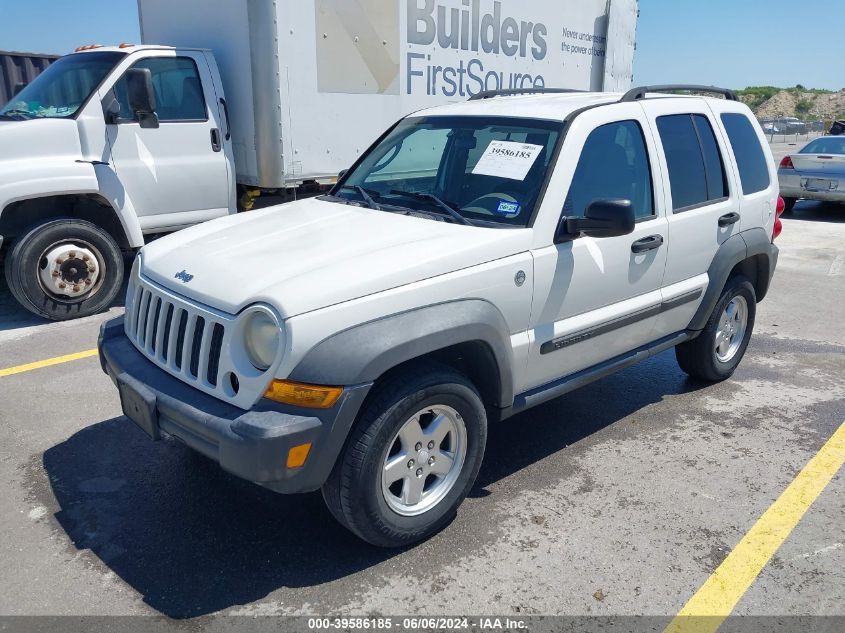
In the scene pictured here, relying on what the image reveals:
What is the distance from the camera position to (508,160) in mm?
3695

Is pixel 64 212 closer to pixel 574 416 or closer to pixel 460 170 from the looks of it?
pixel 460 170

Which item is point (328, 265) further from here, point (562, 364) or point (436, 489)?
point (562, 364)

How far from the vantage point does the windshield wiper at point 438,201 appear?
3.52m

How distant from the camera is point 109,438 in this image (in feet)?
13.9

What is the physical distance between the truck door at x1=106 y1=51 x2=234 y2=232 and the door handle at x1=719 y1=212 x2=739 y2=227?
452cm

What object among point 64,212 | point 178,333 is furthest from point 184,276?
point 64,212

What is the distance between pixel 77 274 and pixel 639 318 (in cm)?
479

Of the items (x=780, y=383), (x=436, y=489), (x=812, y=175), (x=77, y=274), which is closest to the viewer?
(x=436, y=489)

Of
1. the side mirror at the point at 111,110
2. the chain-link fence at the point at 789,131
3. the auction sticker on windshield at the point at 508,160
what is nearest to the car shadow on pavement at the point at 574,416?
the auction sticker on windshield at the point at 508,160

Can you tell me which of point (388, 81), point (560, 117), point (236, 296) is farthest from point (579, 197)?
point (388, 81)

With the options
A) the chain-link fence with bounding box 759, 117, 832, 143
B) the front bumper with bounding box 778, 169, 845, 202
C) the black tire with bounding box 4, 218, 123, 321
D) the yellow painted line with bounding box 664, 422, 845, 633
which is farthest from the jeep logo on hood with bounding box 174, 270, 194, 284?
the chain-link fence with bounding box 759, 117, 832, 143

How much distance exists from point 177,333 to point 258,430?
75cm

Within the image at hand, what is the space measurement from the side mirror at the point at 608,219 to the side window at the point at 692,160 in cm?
102

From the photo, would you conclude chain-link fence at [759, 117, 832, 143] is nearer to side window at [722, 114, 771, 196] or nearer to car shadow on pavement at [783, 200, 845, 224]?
car shadow on pavement at [783, 200, 845, 224]
